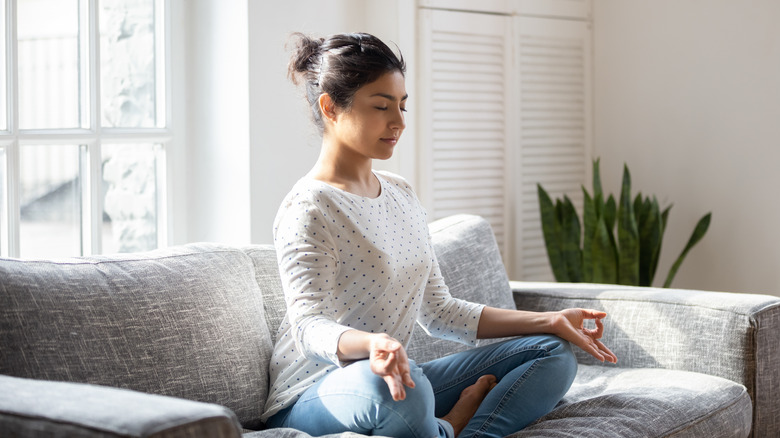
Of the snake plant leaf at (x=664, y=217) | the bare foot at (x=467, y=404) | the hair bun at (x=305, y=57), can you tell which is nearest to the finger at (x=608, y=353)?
the bare foot at (x=467, y=404)

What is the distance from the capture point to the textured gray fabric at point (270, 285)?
2098 mm

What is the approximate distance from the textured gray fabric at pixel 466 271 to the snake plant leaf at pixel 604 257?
868 millimetres

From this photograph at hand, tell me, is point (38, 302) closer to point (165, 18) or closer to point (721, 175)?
point (165, 18)

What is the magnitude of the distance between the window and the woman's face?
1.01 meters

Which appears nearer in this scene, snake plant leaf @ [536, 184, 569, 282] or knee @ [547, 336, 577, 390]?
knee @ [547, 336, 577, 390]

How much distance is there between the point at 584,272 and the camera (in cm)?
347

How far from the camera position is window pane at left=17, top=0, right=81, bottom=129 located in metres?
2.45

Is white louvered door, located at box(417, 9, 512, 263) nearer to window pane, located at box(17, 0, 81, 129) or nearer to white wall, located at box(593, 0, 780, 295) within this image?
white wall, located at box(593, 0, 780, 295)

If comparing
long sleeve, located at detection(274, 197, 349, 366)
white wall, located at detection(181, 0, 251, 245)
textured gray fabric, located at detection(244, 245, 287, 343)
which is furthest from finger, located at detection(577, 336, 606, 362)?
white wall, located at detection(181, 0, 251, 245)

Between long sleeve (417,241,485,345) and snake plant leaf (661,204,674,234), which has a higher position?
snake plant leaf (661,204,674,234)

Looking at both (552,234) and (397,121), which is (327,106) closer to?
(397,121)

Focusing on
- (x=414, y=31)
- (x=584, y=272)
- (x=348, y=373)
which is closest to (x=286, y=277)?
(x=348, y=373)

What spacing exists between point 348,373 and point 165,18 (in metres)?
1.56

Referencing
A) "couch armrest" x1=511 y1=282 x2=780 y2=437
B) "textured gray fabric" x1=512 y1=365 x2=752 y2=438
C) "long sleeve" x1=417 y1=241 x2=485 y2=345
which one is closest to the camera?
"textured gray fabric" x1=512 y1=365 x2=752 y2=438
